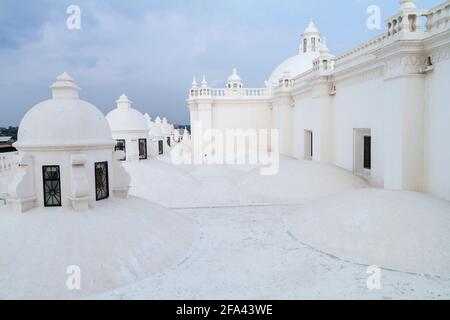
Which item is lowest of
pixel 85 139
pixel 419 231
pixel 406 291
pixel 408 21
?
pixel 406 291

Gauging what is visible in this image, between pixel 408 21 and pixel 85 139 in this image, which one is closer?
pixel 85 139

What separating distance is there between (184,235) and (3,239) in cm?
422

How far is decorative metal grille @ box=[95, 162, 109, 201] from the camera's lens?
30.9ft

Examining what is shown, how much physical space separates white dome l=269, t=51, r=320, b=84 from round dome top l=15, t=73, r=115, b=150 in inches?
941

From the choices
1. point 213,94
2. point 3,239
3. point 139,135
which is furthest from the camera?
point 213,94

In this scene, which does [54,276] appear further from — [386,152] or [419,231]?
[386,152]

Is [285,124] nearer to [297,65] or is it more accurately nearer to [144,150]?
[297,65]

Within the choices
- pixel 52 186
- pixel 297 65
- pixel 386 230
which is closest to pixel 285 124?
pixel 297 65

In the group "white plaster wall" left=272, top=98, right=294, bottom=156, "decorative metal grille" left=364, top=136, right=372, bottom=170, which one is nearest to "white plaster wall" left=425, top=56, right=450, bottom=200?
"decorative metal grille" left=364, top=136, right=372, bottom=170

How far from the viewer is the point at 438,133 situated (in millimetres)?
10703

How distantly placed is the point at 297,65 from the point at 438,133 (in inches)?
905

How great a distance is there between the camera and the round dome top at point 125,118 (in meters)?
17.8
